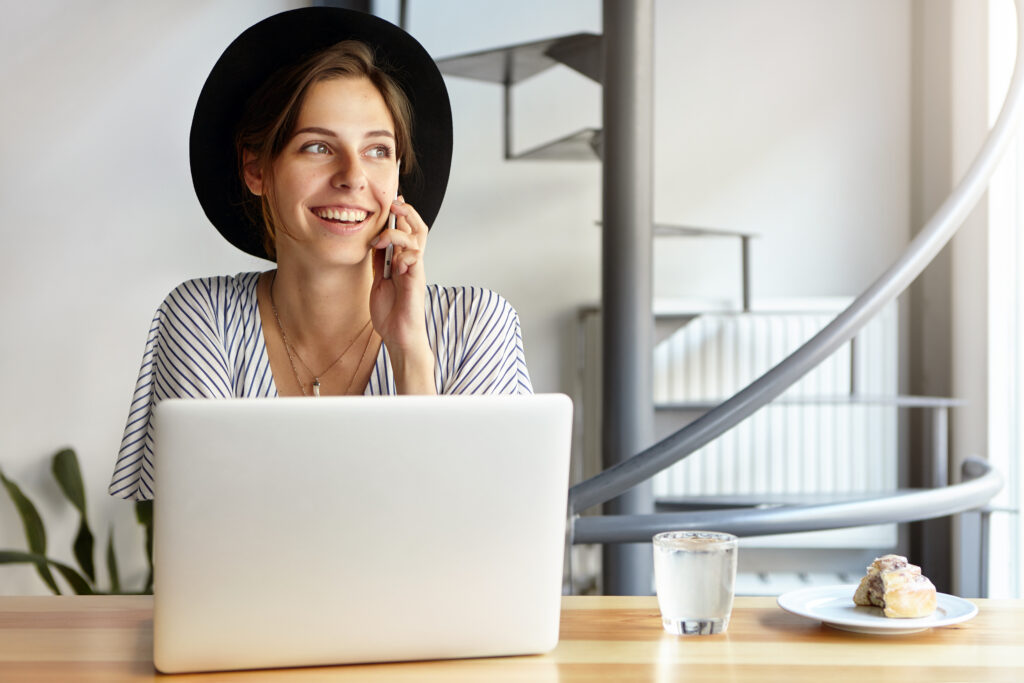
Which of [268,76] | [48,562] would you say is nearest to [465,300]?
[268,76]

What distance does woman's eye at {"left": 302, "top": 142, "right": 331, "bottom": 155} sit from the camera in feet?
4.44

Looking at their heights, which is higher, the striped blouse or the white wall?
the white wall

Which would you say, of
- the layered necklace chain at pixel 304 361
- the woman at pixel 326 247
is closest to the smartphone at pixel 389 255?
the woman at pixel 326 247

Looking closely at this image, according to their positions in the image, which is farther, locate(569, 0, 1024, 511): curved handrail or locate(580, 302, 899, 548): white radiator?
locate(580, 302, 899, 548): white radiator

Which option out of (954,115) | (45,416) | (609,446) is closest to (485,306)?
(609,446)

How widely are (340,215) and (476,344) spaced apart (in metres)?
0.25

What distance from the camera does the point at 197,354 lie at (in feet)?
4.09

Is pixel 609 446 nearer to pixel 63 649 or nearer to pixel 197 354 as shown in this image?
pixel 197 354

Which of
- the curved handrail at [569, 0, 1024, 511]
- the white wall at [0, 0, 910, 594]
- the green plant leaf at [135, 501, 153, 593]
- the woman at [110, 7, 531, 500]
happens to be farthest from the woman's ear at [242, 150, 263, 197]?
the white wall at [0, 0, 910, 594]

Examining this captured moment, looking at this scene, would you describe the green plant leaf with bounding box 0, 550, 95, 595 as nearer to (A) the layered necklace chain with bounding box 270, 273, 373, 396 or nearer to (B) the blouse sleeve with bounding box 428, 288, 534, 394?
(A) the layered necklace chain with bounding box 270, 273, 373, 396

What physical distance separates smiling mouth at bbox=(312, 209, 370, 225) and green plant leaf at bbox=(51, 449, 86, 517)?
176 centimetres

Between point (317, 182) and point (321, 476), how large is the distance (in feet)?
2.19

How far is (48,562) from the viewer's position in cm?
260

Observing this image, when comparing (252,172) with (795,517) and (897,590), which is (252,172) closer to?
(897,590)
